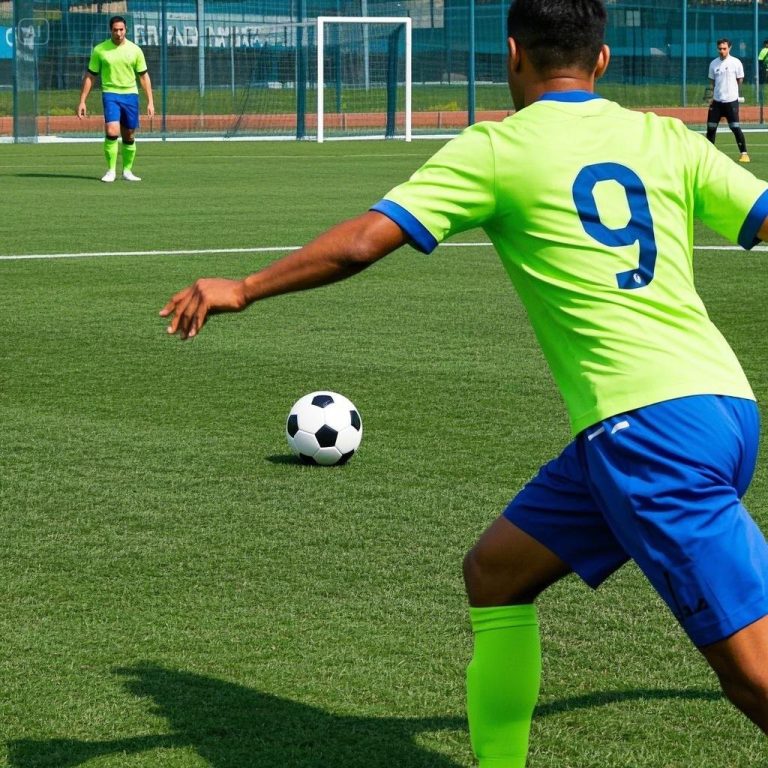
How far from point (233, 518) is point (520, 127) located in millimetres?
2866

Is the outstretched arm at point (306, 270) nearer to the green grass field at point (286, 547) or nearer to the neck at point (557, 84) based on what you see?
the neck at point (557, 84)

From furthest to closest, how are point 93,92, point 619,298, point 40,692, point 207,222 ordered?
1. point 93,92
2. point 207,222
3. point 40,692
4. point 619,298

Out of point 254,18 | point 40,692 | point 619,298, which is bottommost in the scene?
point 40,692

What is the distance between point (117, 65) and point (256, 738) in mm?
19255

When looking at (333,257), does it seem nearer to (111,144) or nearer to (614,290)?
(614,290)

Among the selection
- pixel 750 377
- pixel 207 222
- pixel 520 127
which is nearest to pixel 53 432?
pixel 750 377

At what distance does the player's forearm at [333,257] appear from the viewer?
9.02ft

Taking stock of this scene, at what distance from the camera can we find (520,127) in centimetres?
284

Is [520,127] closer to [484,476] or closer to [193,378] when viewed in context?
[484,476]

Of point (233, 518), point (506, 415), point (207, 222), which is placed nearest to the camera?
point (233, 518)

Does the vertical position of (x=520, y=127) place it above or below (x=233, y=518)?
above

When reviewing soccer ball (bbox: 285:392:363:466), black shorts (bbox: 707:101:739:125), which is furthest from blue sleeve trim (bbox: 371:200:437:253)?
black shorts (bbox: 707:101:739:125)

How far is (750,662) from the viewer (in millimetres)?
2639

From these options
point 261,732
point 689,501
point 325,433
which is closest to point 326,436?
point 325,433
